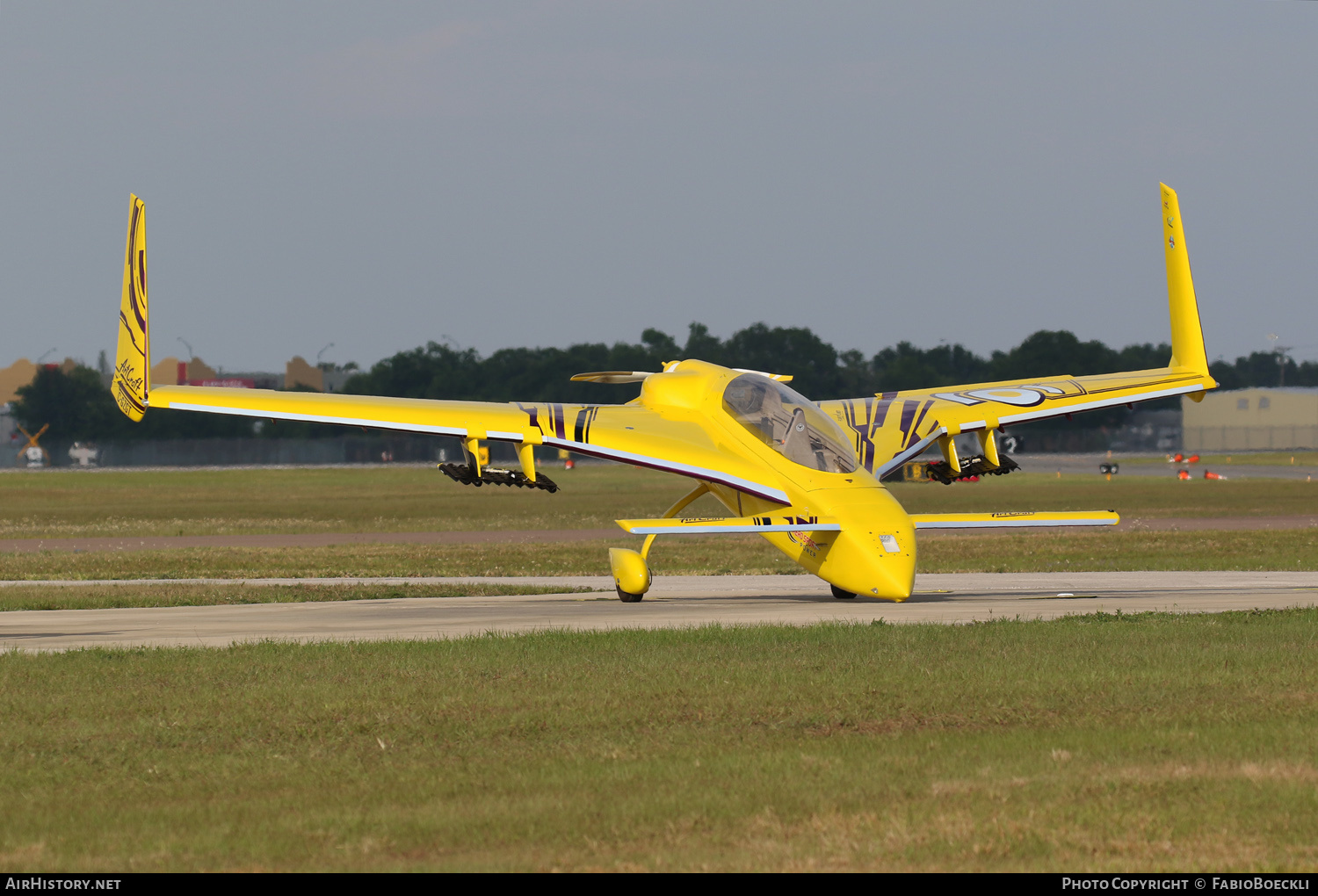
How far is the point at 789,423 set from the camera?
19688 mm

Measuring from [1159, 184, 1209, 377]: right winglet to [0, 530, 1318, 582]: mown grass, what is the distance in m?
4.39

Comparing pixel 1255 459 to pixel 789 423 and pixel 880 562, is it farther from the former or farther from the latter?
pixel 880 562

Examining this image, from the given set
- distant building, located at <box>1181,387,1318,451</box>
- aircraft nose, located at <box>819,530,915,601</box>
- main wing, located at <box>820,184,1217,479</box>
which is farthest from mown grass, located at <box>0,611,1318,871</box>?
distant building, located at <box>1181,387,1318,451</box>

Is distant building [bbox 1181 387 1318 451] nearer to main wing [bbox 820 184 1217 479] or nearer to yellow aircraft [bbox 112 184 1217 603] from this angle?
main wing [bbox 820 184 1217 479]

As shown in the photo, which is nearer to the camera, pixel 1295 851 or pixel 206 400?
pixel 1295 851

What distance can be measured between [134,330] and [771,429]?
1093 centimetres

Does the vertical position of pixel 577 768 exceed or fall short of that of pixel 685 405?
it falls short

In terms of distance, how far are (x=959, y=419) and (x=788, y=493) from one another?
5.25 meters

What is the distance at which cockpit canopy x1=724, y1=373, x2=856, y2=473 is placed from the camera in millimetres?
19297

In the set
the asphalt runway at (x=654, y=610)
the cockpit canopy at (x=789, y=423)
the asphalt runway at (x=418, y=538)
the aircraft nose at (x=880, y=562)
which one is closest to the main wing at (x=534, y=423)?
the cockpit canopy at (x=789, y=423)
